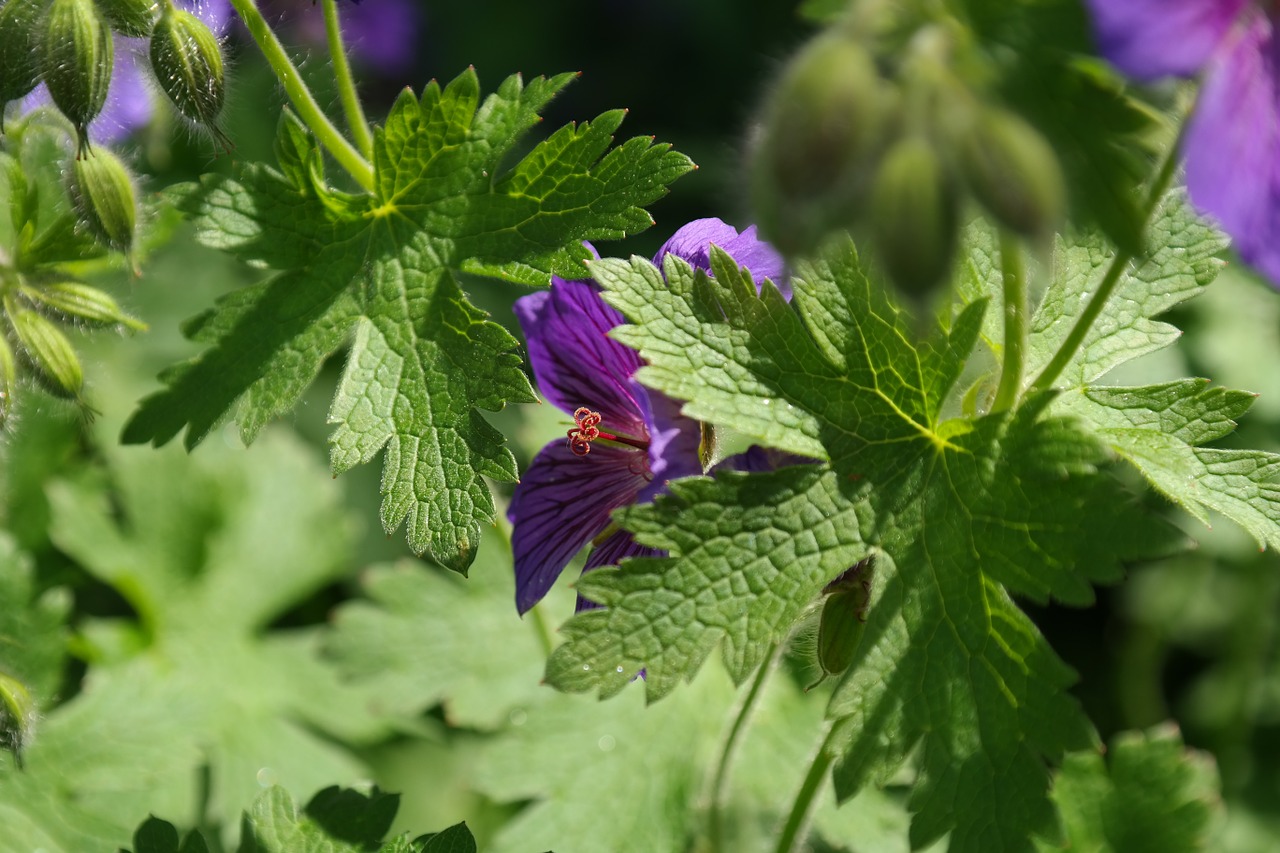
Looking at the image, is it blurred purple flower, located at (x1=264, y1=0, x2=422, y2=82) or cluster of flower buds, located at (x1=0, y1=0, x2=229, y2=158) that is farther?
blurred purple flower, located at (x1=264, y1=0, x2=422, y2=82)

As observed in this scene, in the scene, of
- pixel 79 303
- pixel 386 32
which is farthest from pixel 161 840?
pixel 386 32

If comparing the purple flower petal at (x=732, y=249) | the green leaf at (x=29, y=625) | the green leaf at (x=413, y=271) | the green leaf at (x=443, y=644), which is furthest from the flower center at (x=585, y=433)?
the green leaf at (x=29, y=625)

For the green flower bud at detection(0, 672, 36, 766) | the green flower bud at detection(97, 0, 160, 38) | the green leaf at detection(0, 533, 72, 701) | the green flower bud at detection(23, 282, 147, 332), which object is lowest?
the green leaf at detection(0, 533, 72, 701)

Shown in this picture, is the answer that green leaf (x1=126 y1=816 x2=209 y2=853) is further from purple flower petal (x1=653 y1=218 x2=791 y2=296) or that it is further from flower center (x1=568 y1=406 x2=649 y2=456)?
purple flower petal (x1=653 y1=218 x2=791 y2=296)

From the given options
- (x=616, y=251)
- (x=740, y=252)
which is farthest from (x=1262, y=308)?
(x=740, y=252)

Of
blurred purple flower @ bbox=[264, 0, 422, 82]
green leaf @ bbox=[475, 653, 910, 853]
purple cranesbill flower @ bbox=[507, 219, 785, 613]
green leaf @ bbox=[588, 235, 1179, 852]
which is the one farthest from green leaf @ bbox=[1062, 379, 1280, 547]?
blurred purple flower @ bbox=[264, 0, 422, 82]

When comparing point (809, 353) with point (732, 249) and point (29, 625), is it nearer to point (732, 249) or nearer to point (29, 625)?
point (732, 249)

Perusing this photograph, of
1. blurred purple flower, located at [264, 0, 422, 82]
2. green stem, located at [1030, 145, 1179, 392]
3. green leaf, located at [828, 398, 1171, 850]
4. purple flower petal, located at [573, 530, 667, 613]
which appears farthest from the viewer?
blurred purple flower, located at [264, 0, 422, 82]
